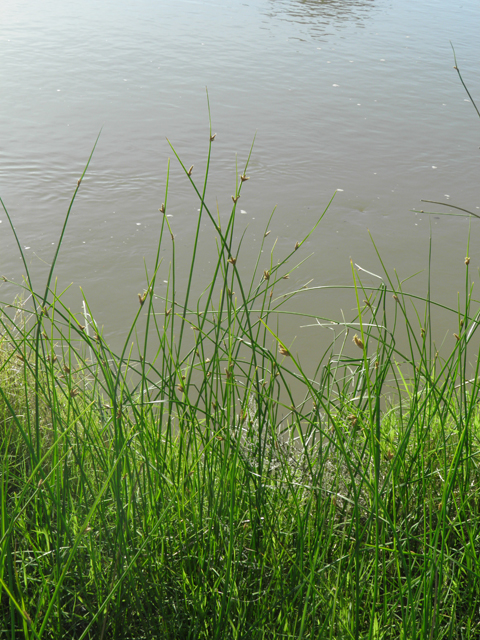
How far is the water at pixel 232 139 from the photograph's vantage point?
344 centimetres

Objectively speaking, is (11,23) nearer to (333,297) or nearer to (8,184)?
(8,184)

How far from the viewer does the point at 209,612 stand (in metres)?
1.08

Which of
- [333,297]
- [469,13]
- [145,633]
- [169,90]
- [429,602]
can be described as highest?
[469,13]

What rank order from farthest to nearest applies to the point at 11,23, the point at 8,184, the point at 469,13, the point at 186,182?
1. the point at 469,13
2. the point at 11,23
3. the point at 186,182
4. the point at 8,184

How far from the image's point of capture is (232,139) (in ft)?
16.1

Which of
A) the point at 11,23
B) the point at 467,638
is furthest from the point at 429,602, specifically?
the point at 11,23

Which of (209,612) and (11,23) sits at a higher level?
(11,23)

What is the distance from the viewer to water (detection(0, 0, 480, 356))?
11.3ft

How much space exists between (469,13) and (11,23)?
828cm

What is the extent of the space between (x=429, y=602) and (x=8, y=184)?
12.9 feet

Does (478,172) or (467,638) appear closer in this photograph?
(467,638)

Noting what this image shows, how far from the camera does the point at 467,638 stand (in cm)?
96

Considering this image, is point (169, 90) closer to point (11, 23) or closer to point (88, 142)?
point (88, 142)

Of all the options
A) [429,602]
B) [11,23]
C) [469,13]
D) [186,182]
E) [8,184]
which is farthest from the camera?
[469,13]
